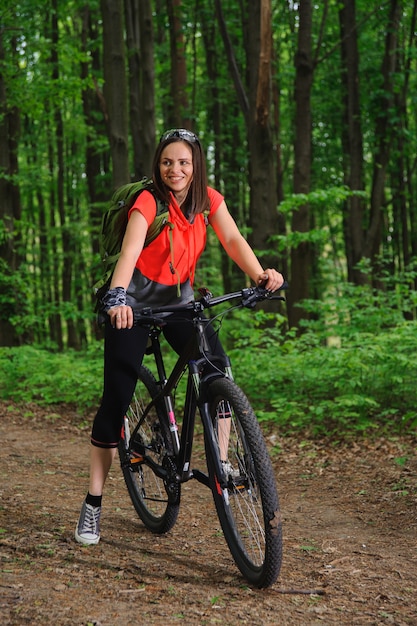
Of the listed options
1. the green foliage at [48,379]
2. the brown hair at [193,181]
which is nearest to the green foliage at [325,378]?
the green foliage at [48,379]

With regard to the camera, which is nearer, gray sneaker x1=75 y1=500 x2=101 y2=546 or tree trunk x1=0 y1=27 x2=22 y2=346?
gray sneaker x1=75 y1=500 x2=101 y2=546

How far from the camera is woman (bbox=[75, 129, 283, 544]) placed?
370 cm

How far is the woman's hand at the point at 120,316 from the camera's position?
3.35 metres

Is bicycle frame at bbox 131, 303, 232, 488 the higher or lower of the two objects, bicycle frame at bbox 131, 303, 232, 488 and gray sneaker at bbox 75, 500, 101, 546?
the higher

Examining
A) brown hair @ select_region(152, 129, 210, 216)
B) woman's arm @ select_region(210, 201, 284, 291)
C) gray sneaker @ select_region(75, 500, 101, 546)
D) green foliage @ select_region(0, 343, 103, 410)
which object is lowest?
green foliage @ select_region(0, 343, 103, 410)

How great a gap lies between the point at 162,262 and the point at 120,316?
23.6 inches

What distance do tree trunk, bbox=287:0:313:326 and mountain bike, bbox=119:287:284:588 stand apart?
8568mm

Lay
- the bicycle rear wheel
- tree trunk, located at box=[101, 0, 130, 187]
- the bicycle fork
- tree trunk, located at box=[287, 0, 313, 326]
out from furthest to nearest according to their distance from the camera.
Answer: tree trunk, located at box=[287, 0, 313, 326], tree trunk, located at box=[101, 0, 130, 187], the bicycle rear wheel, the bicycle fork

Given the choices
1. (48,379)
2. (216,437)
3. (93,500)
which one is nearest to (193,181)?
(216,437)

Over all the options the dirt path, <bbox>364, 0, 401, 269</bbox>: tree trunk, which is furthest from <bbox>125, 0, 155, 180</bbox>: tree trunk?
the dirt path

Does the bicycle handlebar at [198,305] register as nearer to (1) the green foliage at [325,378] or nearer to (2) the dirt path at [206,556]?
(2) the dirt path at [206,556]

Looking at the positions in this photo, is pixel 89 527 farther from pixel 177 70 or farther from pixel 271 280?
pixel 177 70

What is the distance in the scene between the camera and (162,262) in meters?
3.85

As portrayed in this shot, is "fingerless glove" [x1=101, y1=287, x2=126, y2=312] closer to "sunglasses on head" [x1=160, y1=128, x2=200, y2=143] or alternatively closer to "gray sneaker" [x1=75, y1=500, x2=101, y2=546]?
"sunglasses on head" [x1=160, y1=128, x2=200, y2=143]
